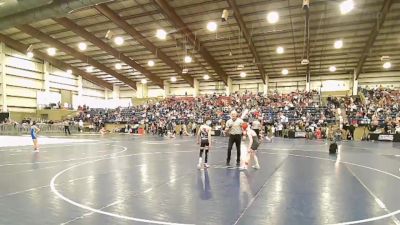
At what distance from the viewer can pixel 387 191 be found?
672 cm

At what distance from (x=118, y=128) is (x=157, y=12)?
1671cm

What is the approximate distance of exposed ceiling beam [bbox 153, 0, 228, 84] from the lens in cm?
2747

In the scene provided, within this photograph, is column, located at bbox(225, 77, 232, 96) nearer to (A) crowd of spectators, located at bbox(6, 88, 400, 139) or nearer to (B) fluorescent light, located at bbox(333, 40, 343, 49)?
(A) crowd of spectators, located at bbox(6, 88, 400, 139)

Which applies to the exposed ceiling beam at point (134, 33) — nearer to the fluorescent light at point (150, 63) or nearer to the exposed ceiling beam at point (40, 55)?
the fluorescent light at point (150, 63)

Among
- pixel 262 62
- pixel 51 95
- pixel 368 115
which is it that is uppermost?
pixel 262 62

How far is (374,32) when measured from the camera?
29484 mm

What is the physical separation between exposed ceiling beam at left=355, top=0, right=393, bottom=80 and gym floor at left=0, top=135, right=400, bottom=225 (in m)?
20.0

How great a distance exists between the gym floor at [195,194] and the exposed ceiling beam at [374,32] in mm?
20044

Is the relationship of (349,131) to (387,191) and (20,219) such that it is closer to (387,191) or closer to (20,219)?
(387,191)

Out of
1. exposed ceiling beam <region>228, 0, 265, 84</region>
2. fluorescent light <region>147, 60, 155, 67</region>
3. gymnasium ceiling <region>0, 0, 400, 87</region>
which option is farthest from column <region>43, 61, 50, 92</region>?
exposed ceiling beam <region>228, 0, 265, 84</region>

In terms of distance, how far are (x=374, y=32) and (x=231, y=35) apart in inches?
517

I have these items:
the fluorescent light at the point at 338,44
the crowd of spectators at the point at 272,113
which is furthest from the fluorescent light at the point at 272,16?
the fluorescent light at the point at 338,44

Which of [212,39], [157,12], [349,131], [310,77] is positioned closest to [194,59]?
[212,39]

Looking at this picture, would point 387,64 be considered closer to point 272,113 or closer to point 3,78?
point 272,113
